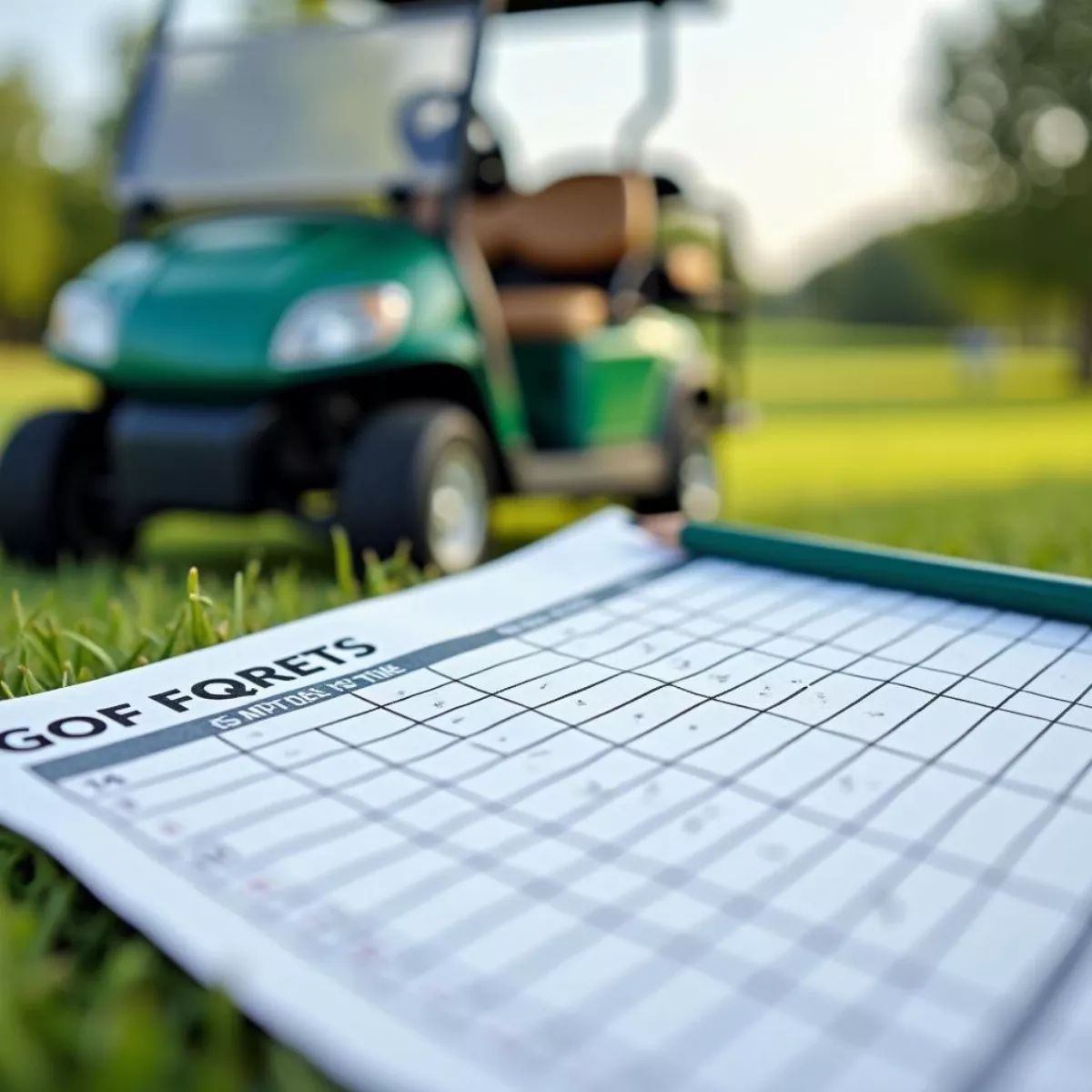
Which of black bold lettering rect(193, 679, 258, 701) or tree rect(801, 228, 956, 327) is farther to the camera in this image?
tree rect(801, 228, 956, 327)

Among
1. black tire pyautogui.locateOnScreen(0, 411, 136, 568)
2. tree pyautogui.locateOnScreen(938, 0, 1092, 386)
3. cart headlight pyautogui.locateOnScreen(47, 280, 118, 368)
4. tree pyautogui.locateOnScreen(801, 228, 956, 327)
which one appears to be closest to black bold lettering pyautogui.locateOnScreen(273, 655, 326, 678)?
cart headlight pyautogui.locateOnScreen(47, 280, 118, 368)

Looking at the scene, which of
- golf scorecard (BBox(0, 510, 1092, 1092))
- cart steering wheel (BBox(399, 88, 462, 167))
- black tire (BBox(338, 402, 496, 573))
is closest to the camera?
golf scorecard (BBox(0, 510, 1092, 1092))

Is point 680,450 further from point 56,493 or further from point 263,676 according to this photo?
point 263,676

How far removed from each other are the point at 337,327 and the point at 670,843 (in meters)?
1.54

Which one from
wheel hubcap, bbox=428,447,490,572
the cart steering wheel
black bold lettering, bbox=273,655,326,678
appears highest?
the cart steering wheel

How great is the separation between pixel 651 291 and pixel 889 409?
7767mm

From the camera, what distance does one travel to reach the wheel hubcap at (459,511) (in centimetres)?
215

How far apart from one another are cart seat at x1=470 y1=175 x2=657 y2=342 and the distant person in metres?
11.8

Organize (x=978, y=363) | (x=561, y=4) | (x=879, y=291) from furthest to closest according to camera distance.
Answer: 1. (x=879, y=291)
2. (x=978, y=363)
3. (x=561, y=4)

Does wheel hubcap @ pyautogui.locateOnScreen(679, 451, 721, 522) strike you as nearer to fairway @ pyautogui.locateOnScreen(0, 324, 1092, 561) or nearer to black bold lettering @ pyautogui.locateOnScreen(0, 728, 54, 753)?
fairway @ pyautogui.locateOnScreen(0, 324, 1092, 561)

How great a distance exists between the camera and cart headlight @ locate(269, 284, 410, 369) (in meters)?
2.09

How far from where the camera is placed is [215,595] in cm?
161

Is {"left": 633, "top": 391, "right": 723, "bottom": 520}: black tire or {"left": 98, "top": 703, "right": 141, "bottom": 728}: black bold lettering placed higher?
{"left": 98, "top": 703, "right": 141, "bottom": 728}: black bold lettering

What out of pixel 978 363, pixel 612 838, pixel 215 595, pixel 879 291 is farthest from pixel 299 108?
pixel 879 291
